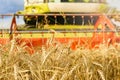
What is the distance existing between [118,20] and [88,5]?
1.36 m

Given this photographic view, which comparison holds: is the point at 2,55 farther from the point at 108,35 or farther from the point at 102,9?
the point at 102,9

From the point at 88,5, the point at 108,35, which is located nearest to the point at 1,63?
the point at 108,35

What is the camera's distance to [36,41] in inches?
335

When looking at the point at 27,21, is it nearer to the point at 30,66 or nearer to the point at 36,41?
the point at 36,41

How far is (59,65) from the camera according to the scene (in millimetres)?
2420

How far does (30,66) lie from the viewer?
2.31 metres

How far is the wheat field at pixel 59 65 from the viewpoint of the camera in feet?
7.48

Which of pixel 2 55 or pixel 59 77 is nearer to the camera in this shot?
pixel 59 77

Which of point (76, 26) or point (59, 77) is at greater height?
point (59, 77)

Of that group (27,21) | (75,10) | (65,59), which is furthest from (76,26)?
(65,59)

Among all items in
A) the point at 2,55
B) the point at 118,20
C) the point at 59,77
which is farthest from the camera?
the point at 118,20

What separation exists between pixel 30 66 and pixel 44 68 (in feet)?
0.28

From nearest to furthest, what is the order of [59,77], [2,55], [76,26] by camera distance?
[59,77] < [2,55] < [76,26]

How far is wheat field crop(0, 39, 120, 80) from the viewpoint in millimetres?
2281
